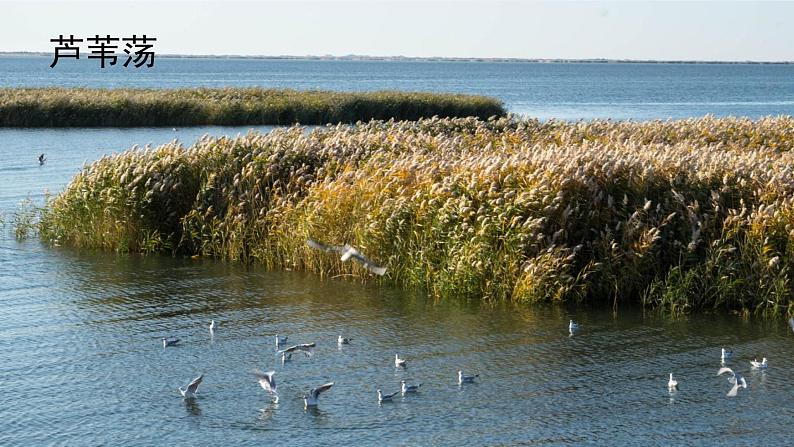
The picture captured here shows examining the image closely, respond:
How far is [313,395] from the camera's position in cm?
1203

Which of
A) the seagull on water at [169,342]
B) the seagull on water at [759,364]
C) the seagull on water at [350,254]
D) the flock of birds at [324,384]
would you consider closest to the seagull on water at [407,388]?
the flock of birds at [324,384]

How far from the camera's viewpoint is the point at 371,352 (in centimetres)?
1438

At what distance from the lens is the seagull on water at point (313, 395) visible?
1198 centimetres

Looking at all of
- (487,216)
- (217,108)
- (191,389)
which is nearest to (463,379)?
(191,389)

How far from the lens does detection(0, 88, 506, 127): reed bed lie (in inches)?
2334

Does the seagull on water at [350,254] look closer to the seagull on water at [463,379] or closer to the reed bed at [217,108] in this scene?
the seagull on water at [463,379]

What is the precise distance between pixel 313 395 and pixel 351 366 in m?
1.66

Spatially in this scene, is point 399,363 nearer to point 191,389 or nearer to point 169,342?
point 191,389

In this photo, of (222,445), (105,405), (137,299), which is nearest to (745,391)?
(222,445)

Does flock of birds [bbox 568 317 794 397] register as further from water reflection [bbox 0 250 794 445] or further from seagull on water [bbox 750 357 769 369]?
water reflection [bbox 0 250 794 445]

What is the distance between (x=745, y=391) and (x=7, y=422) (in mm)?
8725

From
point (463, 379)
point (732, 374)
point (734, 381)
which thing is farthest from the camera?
point (732, 374)

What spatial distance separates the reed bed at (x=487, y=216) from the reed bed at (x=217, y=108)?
3966 centimetres

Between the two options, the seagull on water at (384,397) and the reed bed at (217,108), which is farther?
the reed bed at (217,108)
